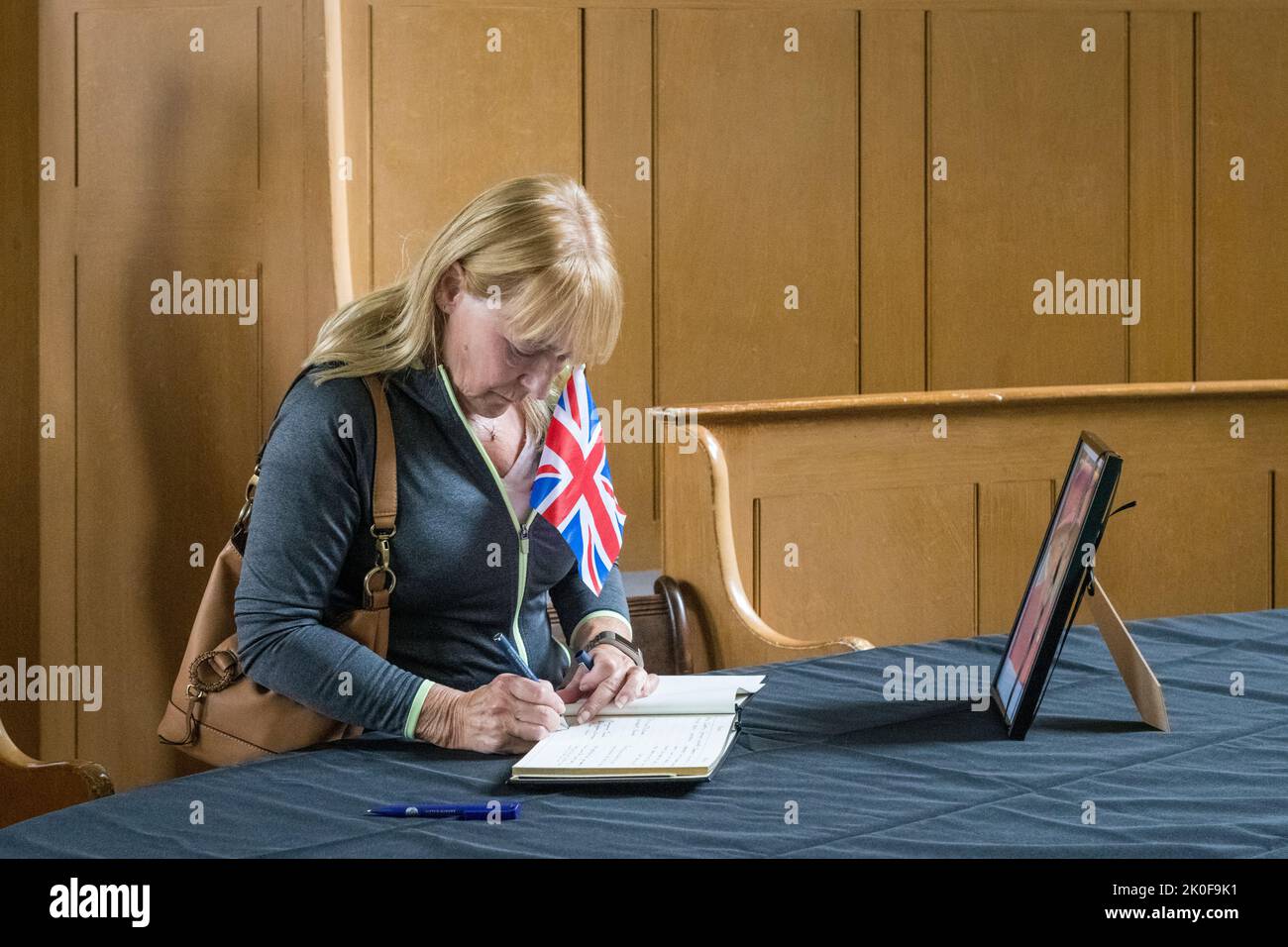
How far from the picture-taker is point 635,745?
155 cm

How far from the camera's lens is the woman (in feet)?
5.67

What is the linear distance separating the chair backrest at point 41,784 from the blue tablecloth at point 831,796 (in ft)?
1.90

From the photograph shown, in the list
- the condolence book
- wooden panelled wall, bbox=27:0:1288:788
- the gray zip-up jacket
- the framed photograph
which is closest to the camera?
the condolence book

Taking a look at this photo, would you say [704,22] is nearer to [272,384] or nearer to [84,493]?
[272,384]

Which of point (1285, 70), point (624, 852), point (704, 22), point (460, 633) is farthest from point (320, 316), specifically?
point (1285, 70)

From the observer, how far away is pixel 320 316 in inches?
119

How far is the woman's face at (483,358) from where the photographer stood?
1.88m

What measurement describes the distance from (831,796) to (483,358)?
795 millimetres

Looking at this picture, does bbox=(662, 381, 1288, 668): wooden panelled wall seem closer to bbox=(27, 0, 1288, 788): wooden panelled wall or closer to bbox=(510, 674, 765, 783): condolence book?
bbox=(510, 674, 765, 783): condolence book

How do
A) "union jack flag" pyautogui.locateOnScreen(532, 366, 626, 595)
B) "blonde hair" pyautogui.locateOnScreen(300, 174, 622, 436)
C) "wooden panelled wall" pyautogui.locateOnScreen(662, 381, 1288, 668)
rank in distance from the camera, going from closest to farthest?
"blonde hair" pyautogui.locateOnScreen(300, 174, 622, 436)
"union jack flag" pyautogui.locateOnScreen(532, 366, 626, 595)
"wooden panelled wall" pyautogui.locateOnScreen(662, 381, 1288, 668)

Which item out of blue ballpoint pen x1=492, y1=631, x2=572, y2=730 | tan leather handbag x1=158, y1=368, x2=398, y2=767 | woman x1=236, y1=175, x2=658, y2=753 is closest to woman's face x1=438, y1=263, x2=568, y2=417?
woman x1=236, y1=175, x2=658, y2=753

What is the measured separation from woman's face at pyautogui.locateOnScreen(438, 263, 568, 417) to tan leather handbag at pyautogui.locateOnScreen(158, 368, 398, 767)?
12 cm

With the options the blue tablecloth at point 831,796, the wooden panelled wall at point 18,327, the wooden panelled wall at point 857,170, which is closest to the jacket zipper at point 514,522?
the blue tablecloth at point 831,796
